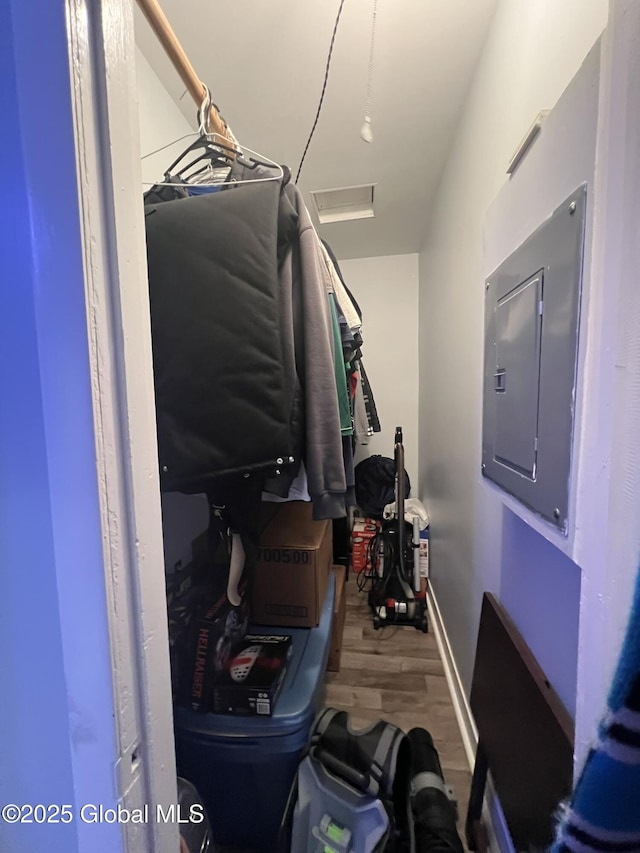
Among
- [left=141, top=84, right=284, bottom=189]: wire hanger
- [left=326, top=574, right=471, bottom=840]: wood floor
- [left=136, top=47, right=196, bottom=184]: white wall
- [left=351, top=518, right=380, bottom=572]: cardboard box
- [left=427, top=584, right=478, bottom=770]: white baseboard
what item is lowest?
[left=326, top=574, right=471, bottom=840]: wood floor

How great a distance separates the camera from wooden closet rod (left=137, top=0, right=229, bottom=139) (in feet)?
2.19

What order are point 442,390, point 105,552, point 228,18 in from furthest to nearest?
point 442,390
point 228,18
point 105,552

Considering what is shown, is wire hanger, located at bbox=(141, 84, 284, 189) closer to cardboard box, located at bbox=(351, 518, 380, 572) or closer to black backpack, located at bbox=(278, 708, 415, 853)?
black backpack, located at bbox=(278, 708, 415, 853)

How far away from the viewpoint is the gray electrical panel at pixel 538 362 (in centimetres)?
46

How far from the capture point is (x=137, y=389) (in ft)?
1.40

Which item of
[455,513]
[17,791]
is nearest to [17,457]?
[17,791]

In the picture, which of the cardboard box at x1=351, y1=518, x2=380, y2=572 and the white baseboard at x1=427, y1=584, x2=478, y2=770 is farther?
the cardboard box at x1=351, y1=518, x2=380, y2=572

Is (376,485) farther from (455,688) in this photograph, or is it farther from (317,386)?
(317,386)

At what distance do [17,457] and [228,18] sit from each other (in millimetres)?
1335

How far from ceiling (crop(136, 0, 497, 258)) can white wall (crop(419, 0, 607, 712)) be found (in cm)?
11

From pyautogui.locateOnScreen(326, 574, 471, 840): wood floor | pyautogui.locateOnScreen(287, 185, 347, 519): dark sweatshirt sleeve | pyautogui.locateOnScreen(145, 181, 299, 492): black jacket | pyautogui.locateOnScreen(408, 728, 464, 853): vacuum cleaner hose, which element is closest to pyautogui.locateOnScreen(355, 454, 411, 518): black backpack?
pyautogui.locateOnScreen(326, 574, 471, 840): wood floor

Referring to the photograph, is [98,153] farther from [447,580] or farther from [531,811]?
[447,580]

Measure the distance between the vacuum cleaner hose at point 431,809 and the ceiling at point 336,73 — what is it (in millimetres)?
2116

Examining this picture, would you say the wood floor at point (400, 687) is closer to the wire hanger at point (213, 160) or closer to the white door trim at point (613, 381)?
the white door trim at point (613, 381)
